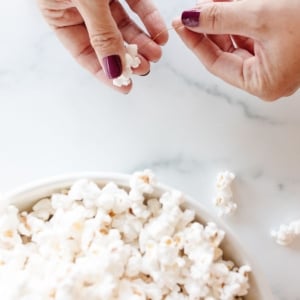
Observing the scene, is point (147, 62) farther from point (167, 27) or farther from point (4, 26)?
point (4, 26)

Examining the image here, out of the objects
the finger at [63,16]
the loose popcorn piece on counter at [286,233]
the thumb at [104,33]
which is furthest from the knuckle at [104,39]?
the loose popcorn piece on counter at [286,233]

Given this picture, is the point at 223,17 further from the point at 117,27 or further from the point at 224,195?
the point at 224,195

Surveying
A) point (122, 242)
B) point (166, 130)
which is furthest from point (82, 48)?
point (122, 242)

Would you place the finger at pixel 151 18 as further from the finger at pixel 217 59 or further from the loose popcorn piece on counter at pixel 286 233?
the loose popcorn piece on counter at pixel 286 233

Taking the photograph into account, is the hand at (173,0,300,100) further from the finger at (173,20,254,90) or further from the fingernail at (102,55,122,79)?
the fingernail at (102,55,122,79)

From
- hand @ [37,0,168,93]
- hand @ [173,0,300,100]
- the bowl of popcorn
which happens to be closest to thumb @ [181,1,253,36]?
hand @ [173,0,300,100]
